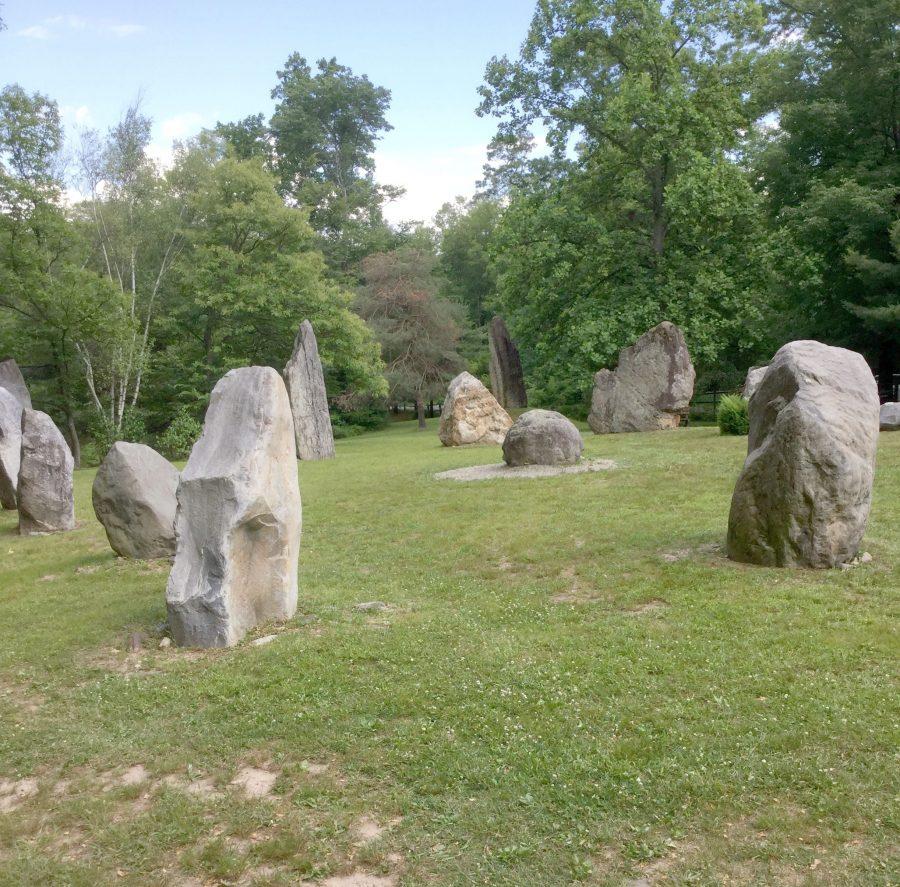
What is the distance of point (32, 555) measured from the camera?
1155 cm

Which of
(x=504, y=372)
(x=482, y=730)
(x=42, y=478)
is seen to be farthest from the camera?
(x=504, y=372)

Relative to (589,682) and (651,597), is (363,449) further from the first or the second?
(589,682)

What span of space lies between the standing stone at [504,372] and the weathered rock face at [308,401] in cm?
909

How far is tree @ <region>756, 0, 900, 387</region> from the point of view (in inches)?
854

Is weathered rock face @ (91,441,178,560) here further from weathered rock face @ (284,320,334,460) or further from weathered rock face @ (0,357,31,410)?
weathered rock face @ (0,357,31,410)

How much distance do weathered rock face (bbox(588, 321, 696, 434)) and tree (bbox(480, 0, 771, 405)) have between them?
1766 mm

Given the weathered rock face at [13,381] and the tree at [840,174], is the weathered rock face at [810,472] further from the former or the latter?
the weathered rock face at [13,381]

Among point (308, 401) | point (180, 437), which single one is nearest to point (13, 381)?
point (180, 437)

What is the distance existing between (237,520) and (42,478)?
8.33 m

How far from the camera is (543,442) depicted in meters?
15.2

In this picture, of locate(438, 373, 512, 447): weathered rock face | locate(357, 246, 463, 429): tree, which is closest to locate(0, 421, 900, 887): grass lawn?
locate(438, 373, 512, 447): weathered rock face

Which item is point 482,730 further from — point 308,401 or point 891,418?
point 308,401

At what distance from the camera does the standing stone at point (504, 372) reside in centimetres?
3041

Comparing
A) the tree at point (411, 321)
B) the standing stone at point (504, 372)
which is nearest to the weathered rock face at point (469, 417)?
the standing stone at point (504, 372)
